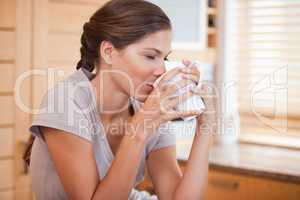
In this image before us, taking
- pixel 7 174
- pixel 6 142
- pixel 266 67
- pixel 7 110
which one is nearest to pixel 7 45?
pixel 7 110

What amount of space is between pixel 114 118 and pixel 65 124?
0.24 m

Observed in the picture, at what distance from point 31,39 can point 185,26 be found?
34.6 inches

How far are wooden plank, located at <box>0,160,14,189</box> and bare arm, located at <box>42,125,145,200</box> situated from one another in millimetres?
553

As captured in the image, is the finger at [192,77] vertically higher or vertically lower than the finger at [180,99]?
higher

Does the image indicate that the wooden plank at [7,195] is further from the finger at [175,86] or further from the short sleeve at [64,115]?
the finger at [175,86]

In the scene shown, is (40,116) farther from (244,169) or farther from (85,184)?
(244,169)

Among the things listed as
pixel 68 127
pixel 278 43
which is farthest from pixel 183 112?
pixel 278 43

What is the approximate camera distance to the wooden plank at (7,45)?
64.7 inches

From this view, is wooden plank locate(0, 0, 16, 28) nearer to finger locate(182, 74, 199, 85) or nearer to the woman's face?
the woman's face

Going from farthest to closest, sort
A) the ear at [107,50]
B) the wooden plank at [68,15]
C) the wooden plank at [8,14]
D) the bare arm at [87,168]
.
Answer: the wooden plank at [68,15] < the wooden plank at [8,14] < the ear at [107,50] < the bare arm at [87,168]

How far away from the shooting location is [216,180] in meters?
1.84

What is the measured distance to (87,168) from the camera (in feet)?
3.78

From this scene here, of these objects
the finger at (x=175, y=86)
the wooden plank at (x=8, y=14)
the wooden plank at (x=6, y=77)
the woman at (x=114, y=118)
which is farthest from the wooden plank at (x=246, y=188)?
the wooden plank at (x=8, y=14)

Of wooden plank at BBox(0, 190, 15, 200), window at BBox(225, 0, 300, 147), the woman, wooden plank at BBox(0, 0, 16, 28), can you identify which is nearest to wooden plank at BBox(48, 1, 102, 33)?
wooden plank at BBox(0, 0, 16, 28)
